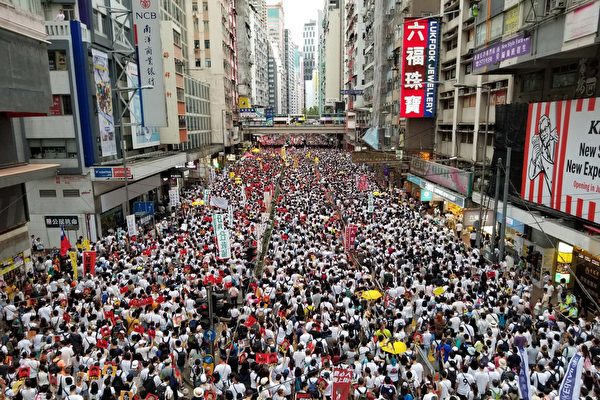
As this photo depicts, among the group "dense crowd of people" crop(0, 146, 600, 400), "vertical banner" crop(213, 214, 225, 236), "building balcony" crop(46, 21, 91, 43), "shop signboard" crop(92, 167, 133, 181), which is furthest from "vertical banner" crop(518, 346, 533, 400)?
"building balcony" crop(46, 21, 91, 43)

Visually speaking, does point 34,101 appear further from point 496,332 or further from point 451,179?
point 451,179

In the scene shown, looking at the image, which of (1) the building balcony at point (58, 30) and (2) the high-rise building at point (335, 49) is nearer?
(1) the building balcony at point (58, 30)

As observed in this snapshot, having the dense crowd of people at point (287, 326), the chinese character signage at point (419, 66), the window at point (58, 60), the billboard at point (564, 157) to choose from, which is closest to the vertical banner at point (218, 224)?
the dense crowd of people at point (287, 326)

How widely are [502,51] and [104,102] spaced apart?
731 inches

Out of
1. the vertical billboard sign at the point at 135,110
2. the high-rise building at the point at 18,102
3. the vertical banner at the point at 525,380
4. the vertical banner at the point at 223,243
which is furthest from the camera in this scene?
the vertical billboard sign at the point at 135,110

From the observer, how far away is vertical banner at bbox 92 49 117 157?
22.0m

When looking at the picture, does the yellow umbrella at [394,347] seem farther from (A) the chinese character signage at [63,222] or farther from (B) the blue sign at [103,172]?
(A) the chinese character signage at [63,222]

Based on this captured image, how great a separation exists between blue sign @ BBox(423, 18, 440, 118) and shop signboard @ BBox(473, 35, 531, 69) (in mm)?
8955

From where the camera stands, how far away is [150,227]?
24938mm

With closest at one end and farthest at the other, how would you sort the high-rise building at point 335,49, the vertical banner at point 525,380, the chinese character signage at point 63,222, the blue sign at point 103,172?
1. the vertical banner at point 525,380
2. the blue sign at point 103,172
3. the chinese character signage at point 63,222
4. the high-rise building at point 335,49

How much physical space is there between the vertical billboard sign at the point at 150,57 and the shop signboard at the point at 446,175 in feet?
49.9

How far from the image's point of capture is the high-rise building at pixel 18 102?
43.7 feet

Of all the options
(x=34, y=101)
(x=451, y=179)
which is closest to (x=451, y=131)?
(x=451, y=179)

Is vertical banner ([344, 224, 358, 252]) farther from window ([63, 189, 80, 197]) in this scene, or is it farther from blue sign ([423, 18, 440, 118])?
blue sign ([423, 18, 440, 118])
